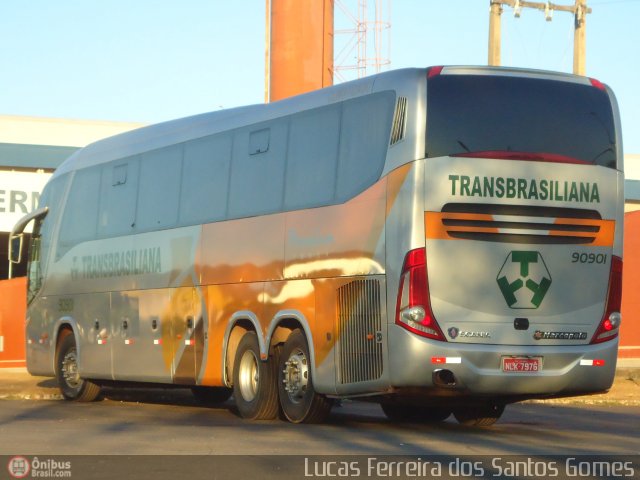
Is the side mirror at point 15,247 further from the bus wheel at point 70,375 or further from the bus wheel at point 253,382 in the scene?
the bus wheel at point 253,382

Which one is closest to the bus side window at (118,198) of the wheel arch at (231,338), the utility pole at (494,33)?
the wheel arch at (231,338)

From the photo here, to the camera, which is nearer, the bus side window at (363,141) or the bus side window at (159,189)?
the bus side window at (363,141)

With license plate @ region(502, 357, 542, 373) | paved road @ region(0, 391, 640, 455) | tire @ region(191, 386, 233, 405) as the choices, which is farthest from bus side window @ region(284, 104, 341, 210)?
tire @ region(191, 386, 233, 405)

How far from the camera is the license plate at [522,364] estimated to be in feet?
42.7

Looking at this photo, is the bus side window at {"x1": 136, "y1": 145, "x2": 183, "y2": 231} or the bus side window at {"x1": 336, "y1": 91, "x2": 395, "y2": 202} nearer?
the bus side window at {"x1": 336, "y1": 91, "x2": 395, "y2": 202}

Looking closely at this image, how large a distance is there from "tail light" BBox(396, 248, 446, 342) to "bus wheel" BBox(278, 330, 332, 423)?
6.29 ft

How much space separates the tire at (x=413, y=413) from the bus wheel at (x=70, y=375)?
5947 mm

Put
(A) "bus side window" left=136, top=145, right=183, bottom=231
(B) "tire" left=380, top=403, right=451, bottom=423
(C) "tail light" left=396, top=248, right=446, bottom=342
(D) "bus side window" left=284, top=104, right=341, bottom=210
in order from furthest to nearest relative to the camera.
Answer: (A) "bus side window" left=136, top=145, right=183, bottom=231 → (B) "tire" left=380, top=403, right=451, bottom=423 → (D) "bus side window" left=284, top=104, right=341, bottom=210 → (C) "tail light" left=396, top=248, right=446, bottom=342

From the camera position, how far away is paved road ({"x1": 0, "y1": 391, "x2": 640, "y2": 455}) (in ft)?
36.8

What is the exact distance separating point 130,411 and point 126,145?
4.01 metres

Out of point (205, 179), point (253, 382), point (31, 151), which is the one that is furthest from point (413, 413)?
point (31, 151)

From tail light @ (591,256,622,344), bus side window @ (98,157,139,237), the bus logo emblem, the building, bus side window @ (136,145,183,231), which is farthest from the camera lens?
the building

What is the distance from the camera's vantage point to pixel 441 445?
11.8 meters

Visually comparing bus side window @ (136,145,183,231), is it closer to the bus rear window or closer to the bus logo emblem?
the bus rear window
